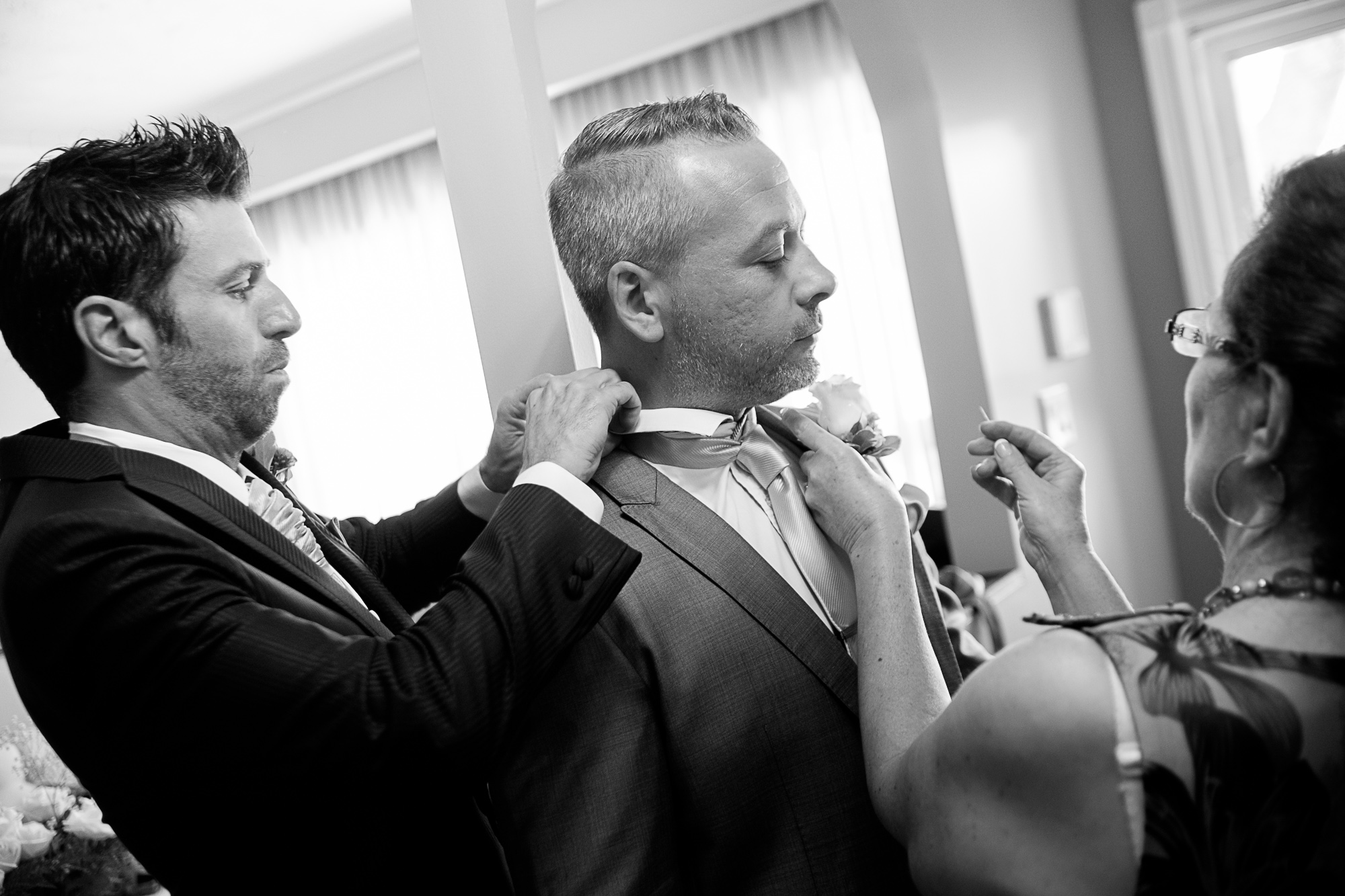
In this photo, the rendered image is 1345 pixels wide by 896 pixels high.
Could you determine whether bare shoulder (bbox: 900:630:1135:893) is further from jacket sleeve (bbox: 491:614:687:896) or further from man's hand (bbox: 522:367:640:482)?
man's hand (bbox: 522:367:640:482)

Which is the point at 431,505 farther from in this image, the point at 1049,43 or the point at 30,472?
the point at 1049,43

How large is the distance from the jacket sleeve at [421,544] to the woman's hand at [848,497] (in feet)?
1.86

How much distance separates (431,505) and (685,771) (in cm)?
72

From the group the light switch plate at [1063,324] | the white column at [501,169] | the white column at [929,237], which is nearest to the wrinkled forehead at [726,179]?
the white column at [501,169]

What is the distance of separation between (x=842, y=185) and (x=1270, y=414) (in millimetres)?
4068

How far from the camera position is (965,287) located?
10.0 ft

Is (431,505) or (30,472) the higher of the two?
(30,472)

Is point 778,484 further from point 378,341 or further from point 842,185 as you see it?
point 378,341

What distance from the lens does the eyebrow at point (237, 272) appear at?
1322 millimetres

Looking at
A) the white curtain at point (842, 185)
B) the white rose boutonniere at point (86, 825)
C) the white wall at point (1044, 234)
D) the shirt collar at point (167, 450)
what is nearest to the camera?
the shirt collar at point (167, 450)

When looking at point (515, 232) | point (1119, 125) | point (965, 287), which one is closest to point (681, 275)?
point (515, 232)

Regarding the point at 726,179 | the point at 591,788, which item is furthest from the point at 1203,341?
the point at 591,788

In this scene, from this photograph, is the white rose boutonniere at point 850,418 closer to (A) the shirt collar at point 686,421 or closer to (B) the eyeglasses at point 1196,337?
(A) the shirt collar at point 686,421

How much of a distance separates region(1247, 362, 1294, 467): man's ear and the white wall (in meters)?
2.09
